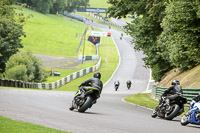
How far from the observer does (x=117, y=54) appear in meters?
102

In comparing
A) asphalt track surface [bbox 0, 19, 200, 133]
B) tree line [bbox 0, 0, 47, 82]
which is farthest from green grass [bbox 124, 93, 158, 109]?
tree line [bbox 0, 0, 47, 82]

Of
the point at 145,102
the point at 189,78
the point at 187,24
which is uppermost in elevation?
the point at 187,24

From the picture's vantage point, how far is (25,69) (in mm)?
52469

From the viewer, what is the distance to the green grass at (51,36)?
99125 millimetres

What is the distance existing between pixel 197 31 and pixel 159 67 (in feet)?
56.4

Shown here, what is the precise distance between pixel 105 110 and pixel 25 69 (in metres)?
35.6

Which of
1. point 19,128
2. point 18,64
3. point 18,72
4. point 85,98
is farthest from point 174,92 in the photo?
point 18,64

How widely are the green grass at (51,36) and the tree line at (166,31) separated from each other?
57.2 m

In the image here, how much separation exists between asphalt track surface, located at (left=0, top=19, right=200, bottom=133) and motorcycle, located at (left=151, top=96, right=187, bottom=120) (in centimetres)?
33

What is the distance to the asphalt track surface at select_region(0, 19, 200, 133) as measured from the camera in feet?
36.2

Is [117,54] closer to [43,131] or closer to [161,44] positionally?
[161,44]

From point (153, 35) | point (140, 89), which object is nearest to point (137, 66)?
point (140, 89)

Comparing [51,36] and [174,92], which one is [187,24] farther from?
[51,36]

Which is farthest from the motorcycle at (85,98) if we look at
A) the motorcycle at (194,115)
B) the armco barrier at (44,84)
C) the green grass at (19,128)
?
the armco barrier at (44,84)
